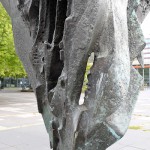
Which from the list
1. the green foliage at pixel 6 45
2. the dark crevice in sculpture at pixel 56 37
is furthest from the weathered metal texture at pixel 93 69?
the green foliage at pixel 6 45

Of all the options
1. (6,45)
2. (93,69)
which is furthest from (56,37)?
(6,45)

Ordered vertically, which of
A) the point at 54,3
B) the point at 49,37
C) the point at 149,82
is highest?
the point at 54,3

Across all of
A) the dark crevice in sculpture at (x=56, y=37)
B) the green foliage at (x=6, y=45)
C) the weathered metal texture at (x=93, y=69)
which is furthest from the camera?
the green foliage at (x=6, y=45)

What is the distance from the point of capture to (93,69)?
2676 millimetres

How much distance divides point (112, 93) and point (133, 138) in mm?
5150

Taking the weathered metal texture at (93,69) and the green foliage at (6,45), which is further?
→ the green foliage at (6,45)

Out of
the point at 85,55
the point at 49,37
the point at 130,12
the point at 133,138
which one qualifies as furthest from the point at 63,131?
the point at 133,138

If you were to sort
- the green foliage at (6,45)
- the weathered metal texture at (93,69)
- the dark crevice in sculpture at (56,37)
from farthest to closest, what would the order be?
the green foliage at (6,45)
the dark crevice in sculpture at (56,37)
the weathered metal texture at (93,69)

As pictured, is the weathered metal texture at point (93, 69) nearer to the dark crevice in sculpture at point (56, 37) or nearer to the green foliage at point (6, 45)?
the dark crevice in sculpture at point (56, 37)

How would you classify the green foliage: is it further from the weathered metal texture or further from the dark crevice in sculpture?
the weathered metal texture

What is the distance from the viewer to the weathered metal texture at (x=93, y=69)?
2543 millimetres

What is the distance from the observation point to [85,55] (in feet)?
8.80

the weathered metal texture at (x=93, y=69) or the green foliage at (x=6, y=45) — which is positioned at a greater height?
the green foliage at (x=6, y=45)

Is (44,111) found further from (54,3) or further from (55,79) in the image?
(54,3)
